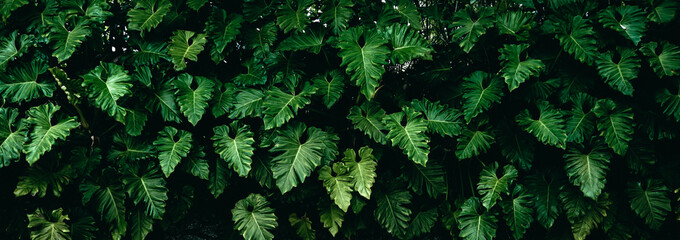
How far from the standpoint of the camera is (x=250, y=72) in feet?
10.00

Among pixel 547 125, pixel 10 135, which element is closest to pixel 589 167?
pixel 547 125

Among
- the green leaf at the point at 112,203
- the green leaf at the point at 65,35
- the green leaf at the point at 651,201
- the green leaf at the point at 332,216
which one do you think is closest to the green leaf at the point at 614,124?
the green leaf at the point at 651,201

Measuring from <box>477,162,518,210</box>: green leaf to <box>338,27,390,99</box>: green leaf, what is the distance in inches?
37.4

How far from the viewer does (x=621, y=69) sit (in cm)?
290

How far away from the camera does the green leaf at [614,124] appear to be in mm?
2863

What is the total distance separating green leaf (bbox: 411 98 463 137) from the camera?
295 cm

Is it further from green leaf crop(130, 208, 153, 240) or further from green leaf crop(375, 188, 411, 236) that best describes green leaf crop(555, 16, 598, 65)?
green leaf crop(130, 208, 153, 240)

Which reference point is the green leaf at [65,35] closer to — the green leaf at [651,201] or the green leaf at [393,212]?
the green leaf at [393,212]

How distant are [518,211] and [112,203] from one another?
2.53 meters

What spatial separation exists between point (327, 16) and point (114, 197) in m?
1.72

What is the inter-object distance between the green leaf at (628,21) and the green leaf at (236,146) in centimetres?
229

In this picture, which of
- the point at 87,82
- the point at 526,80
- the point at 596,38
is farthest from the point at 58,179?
the point at 596,38

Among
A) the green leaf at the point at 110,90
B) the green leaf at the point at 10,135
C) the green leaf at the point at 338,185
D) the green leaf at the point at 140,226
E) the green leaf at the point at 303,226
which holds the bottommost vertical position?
the green leaf at the point at 303,226

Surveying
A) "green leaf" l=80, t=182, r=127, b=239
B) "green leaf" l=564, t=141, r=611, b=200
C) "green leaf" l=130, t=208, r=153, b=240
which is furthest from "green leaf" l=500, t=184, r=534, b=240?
"green leaf" l=80, t=182, r=127, b=239
